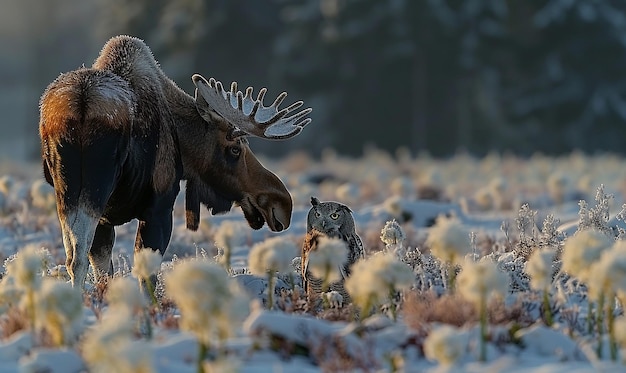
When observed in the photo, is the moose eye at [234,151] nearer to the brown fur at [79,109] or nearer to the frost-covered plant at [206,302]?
the brown fur at [79,109]

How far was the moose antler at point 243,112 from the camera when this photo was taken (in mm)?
8594

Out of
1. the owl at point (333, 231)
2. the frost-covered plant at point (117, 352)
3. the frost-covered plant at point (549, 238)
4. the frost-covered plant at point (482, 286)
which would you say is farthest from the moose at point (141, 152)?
the frost-covered plant at point (117, 352)

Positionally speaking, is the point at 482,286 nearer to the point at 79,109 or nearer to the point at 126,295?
the point at 126,295

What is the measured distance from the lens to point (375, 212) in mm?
→ 14016

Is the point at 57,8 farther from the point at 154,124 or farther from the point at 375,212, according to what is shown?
the point at 154,124

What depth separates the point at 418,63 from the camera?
38812 mm

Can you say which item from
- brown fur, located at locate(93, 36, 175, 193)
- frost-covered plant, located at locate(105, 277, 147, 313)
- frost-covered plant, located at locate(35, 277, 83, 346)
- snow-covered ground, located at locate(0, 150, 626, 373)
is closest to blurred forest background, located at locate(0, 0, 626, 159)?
snow-covered ground, located at locate(0, 150, 626, 373)

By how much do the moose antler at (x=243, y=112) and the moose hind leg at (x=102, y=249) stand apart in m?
1.13

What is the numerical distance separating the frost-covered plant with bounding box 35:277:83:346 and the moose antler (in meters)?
3.78

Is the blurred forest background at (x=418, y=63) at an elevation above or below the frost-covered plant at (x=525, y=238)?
above

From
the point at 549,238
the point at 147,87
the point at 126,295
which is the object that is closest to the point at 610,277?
the point at 126,295

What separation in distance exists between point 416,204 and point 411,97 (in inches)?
1027

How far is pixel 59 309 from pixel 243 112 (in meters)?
4.18

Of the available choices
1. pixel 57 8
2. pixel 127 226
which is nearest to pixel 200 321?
pixel 127 226
